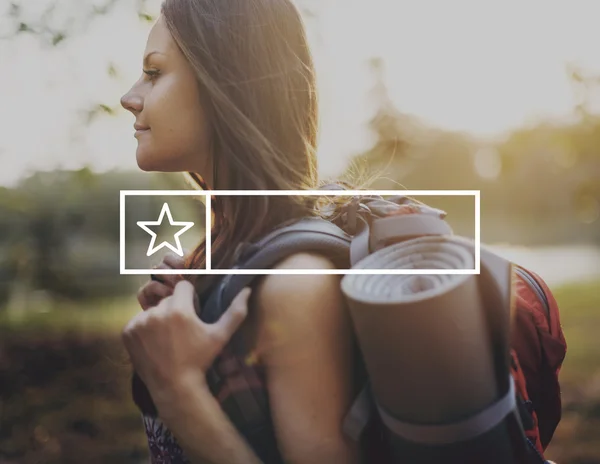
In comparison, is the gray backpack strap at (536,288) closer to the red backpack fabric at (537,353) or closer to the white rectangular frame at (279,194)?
the red backpack fabric at (537,353)

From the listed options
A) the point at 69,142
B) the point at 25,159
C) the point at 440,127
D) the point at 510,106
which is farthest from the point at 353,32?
the point at 25,159

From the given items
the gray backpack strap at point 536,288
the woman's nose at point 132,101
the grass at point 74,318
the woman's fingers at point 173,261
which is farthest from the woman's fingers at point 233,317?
the gray backpack strap at point 536,288

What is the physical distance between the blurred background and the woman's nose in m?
0.09

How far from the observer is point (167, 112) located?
142cm

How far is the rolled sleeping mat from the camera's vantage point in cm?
122

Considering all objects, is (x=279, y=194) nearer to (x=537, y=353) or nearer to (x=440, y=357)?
(x=440, y=357)

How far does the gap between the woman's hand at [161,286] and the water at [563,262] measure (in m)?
0.83

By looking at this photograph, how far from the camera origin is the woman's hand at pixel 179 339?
1.30 metres

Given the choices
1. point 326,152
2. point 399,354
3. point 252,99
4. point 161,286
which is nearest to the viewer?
point 399,354

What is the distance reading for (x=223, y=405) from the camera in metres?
1.30

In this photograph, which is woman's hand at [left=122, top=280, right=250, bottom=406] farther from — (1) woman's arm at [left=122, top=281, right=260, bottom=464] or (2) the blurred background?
(2) the blurred background

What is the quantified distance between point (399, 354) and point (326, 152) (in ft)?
1.82

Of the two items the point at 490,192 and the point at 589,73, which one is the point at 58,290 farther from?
the point at 589,73

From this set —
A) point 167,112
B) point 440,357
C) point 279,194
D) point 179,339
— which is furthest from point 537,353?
point 167,112
